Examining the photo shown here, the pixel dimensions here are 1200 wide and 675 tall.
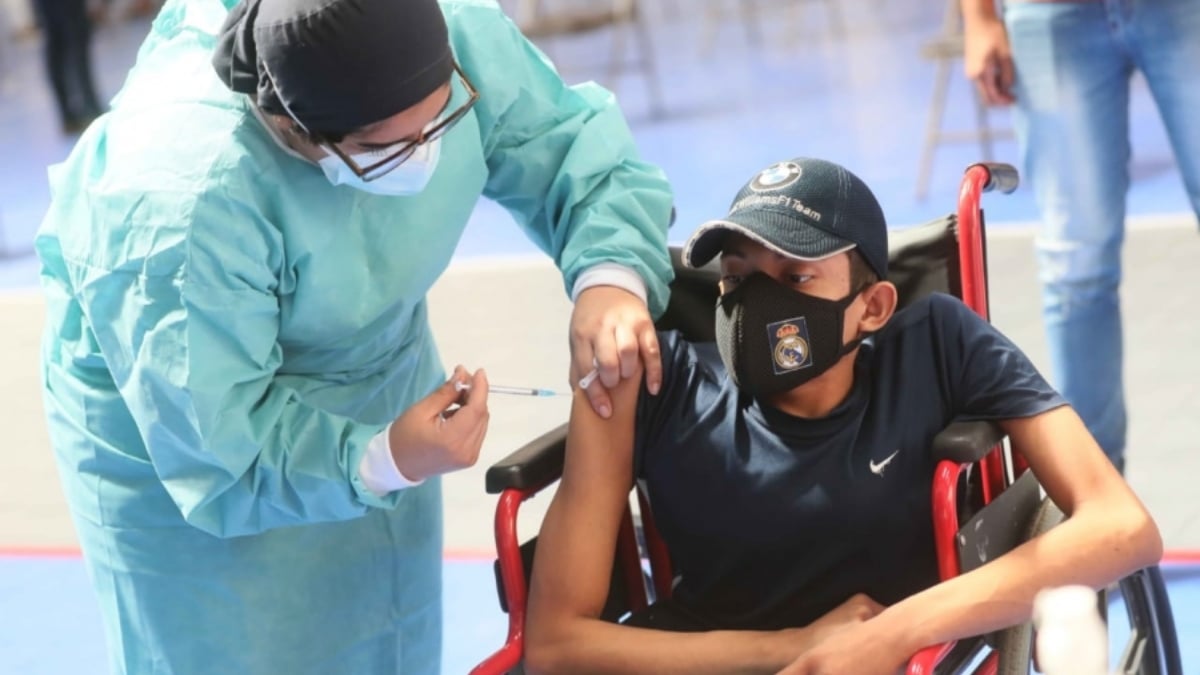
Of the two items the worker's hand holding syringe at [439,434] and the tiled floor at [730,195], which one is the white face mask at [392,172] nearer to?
the worker's hand holding syringe at [439,434]

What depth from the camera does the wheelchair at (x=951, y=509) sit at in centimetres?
182

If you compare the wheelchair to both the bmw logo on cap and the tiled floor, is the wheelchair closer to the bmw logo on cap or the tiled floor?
the bmw logo on cap

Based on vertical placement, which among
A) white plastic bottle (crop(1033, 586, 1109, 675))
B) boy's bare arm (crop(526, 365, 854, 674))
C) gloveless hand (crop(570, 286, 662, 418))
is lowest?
boy's bare arm (crop(526, 365, 854, 674))

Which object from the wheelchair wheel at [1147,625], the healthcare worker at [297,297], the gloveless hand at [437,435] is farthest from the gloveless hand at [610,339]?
the wheelchair wheel at [1147,625]

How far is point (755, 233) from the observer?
188 cm

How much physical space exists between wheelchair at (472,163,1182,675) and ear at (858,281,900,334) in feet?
0.61

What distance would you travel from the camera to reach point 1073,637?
0.90 meters

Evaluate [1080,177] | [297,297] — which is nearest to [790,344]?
[297,297]

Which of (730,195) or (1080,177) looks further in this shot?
(730,195)

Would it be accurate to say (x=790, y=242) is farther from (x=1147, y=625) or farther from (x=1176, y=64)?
(x=1176, y=64)

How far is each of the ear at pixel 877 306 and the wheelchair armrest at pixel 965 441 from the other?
0.17 meters

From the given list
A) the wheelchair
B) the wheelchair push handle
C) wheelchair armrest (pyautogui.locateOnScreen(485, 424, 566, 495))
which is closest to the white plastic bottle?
the wheelchair

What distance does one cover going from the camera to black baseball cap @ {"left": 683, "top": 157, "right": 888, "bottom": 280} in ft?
6.18

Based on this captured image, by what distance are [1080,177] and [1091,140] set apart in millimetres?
69
